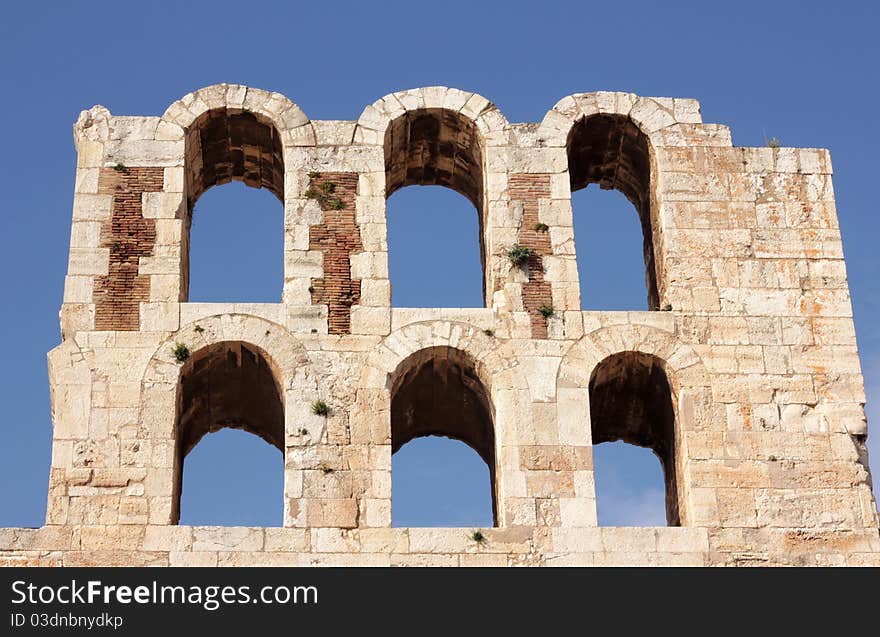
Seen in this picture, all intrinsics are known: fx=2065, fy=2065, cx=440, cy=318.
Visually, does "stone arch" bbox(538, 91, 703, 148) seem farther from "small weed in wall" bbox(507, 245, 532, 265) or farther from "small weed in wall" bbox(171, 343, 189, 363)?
"small weed in wall" bbox(171, 343, 189, 363)

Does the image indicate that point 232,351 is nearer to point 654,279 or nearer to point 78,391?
point 78,391

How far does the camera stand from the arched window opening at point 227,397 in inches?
1118

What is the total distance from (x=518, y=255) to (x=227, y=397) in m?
4.67

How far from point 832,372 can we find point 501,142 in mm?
5811

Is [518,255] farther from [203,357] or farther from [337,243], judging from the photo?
[203,357]

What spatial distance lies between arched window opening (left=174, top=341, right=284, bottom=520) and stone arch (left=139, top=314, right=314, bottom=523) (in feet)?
0.10

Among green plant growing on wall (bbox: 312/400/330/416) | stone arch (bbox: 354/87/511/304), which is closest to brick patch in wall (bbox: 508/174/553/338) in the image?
stone arch (bbox: 354/87/511/304)

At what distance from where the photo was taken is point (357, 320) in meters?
28.4

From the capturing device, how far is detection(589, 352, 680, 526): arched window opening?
94.3 feet

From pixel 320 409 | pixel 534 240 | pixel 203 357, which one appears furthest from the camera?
pixel 534 240

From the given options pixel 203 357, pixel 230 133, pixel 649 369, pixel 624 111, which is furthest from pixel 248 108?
pixel 649 369

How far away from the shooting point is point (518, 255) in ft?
95.0

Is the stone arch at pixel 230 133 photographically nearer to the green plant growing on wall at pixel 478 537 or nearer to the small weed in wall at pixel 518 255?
the small weed in wall at pixel 518 255

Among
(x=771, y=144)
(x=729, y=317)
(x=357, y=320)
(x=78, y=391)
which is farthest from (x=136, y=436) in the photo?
(x=771, y=144)
